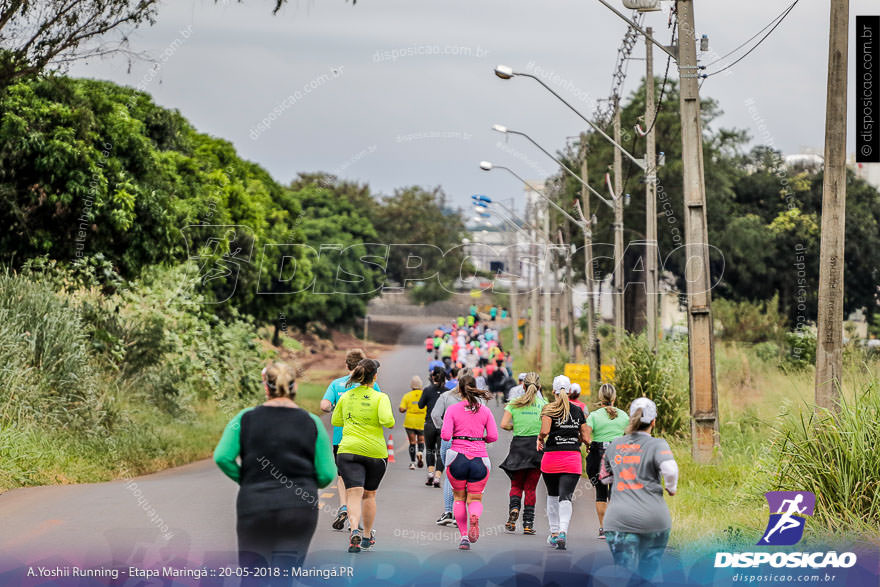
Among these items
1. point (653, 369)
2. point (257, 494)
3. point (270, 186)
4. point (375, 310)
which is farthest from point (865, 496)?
point (375, 310)

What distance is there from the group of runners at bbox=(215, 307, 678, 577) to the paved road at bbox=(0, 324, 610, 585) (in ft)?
1.09

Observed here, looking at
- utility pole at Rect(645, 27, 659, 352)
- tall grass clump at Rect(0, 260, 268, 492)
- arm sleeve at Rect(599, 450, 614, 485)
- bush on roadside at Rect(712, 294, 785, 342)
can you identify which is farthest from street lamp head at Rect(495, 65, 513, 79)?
bush on roadside at Rect(712, 294, 785, 342)

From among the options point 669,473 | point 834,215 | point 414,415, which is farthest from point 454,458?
point 414,415

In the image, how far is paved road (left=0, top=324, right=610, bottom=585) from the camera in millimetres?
10719

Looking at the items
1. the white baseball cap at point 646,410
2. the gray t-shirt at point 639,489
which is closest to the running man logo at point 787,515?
the gray t-shirt at point 639,489

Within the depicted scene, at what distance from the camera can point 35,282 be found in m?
23.2

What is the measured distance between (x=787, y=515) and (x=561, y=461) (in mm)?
2324

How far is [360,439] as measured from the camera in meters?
11.2

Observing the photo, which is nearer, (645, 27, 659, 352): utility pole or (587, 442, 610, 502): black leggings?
(587, 442, 610, 502): black leggings

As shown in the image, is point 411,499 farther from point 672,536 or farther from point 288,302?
point 288,302

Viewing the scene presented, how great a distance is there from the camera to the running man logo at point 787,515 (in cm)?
1086

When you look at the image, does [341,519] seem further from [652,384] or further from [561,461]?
[652,384]

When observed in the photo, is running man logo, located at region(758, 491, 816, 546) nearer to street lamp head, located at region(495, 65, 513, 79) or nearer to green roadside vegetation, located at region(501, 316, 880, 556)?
green roadside vegetation, located at region(501, 316, 880, 556)

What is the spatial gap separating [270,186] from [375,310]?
5707 centimetres
